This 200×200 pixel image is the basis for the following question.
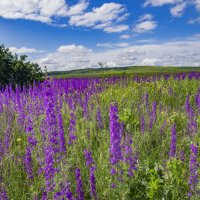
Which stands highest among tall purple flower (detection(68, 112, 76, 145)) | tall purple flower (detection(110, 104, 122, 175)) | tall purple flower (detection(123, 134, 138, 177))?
Answer: tall purple flower (detection(110, 104, 122, 175))

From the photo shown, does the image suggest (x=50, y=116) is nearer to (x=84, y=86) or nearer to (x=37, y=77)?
(x=84, y=86)

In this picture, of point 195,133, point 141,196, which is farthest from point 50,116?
point 195,133

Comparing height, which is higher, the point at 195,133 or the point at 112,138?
the point at 112,138

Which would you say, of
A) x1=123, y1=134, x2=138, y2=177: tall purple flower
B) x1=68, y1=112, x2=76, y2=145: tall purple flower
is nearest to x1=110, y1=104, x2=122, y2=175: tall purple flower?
x1=123, y1=134, x2=138, y2=177: tall purple flower

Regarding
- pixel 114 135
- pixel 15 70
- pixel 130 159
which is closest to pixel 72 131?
pixel 130 159

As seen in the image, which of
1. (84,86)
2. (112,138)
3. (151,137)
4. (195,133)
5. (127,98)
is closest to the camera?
(112,138)

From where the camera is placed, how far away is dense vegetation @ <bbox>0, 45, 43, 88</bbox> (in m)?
11.9

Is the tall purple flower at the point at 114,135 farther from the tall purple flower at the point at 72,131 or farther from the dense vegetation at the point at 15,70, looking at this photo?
the dense vegetation at the point at 15,70

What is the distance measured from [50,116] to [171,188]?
1298 mm

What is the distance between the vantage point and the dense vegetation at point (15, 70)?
39.1 feet

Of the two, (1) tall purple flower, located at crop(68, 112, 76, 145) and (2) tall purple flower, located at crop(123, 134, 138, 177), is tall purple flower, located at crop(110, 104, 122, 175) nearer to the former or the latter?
(2) tall purple flower, located at crop(123, 134, 138, 177)

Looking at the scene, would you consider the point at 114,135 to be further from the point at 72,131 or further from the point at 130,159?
the point at 72,131

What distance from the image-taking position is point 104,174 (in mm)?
3279

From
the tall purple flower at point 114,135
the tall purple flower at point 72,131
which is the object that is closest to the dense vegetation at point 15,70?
the tall purple flower at point 72,131
